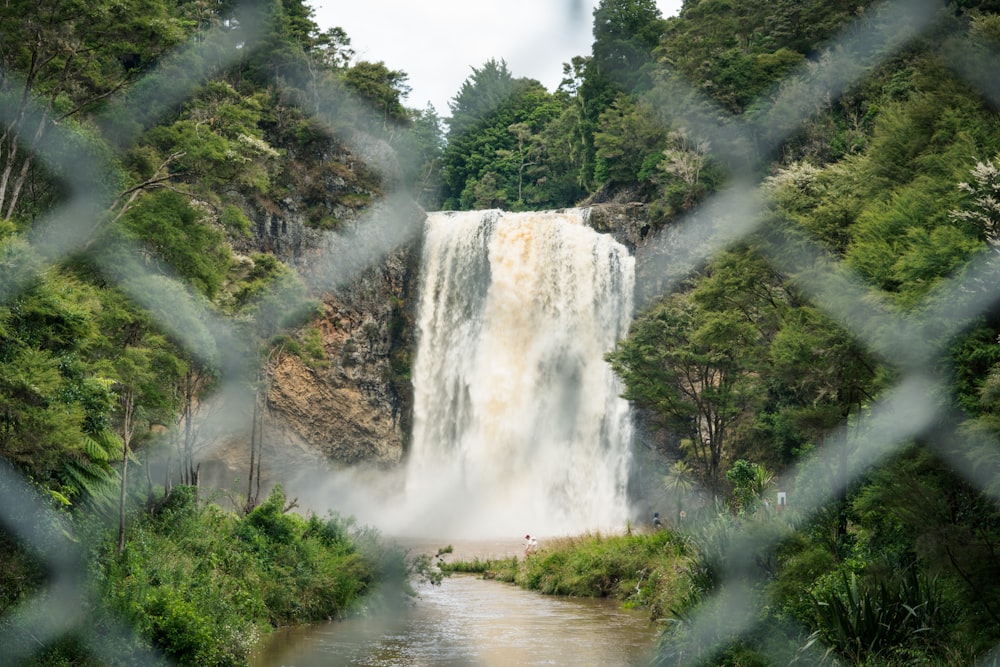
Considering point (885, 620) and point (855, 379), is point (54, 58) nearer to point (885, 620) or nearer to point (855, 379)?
point (855, 379)

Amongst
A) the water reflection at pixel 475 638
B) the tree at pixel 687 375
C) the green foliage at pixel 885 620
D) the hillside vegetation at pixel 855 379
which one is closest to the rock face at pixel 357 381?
the hillside vegetation at pixel 855 379

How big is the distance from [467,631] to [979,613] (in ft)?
23.4

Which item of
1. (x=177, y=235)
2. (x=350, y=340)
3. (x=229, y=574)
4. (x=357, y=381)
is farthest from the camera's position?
(x=357, y=381)

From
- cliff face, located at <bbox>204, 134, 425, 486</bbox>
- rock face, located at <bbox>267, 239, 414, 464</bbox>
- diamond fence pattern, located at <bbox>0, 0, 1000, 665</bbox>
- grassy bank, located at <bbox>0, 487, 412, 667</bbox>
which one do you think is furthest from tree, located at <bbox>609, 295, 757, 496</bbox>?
cliff face, located at <bbox>204, 134, 425, 486</bbox>

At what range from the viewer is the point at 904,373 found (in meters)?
8.73

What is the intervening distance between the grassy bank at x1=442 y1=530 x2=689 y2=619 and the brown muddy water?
0.45 m

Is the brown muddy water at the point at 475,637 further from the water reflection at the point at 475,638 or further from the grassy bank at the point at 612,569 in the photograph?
the grassy bank at the point at 612,569

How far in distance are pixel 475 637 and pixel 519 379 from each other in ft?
63.0

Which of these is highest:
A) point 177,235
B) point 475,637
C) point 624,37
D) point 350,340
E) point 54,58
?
point 624,37

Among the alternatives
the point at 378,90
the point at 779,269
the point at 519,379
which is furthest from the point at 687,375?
the point at 378,90

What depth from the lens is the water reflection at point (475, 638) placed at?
10.9 metres

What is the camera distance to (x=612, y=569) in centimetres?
1794

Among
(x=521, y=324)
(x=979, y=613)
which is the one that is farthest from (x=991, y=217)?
(x=521, y=324)

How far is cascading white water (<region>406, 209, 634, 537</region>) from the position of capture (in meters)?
29.9
